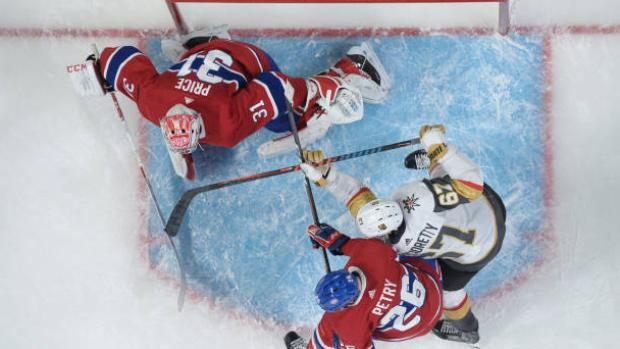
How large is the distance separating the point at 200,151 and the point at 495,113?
6.15 feet

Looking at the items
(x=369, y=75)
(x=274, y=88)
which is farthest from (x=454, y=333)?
(x=274, y=88)

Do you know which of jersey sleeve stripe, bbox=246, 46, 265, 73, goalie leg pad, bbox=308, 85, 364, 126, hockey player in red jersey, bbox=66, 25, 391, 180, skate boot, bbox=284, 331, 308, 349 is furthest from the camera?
skate boot, bbox=284, 331, 308, 349

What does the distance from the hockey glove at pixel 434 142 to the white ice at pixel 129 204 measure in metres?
1.12

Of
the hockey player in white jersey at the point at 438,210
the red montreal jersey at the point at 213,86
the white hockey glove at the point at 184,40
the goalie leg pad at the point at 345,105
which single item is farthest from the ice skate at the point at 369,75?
the white hockey glove at the point at 184,40

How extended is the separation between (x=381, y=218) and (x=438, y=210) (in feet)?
0.87

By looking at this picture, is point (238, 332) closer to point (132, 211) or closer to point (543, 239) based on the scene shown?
point (132, 211)

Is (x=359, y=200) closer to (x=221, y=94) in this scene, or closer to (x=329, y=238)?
(x=329, y=238)

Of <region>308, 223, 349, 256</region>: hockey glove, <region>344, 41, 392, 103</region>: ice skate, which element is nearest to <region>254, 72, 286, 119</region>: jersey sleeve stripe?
<region>344, 41, 392, 103</region>: ice skate

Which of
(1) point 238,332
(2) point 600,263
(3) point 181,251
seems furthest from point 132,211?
(2) point 600,263

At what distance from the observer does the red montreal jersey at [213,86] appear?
233 cm

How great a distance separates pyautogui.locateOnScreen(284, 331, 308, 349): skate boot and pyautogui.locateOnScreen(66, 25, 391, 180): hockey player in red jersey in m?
1.18

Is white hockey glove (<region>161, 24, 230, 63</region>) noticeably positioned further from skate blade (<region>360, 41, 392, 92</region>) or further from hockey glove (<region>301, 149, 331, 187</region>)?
hockey glove (<region>301, 149, 331, 187</region>)

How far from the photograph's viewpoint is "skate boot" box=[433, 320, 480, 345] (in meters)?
2.76

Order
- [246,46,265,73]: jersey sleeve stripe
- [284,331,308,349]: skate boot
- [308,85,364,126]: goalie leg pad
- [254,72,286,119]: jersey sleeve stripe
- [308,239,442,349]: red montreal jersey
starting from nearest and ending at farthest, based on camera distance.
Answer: [308,239,442,349]: red montreal jersey, [254,72,286,119]: jersey sleeve stripe, [246,46,265,73]: jersey sleeve stripe, [308,85,364,126]: goalie leg pad, [284,331,308,349]: skate boot
